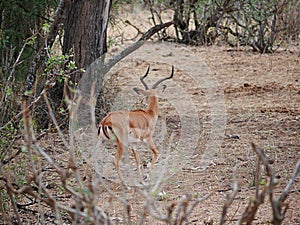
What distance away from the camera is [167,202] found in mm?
4719

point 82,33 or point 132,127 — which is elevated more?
point 82,33

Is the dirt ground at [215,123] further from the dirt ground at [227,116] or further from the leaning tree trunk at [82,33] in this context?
the leaning tree trunk at [82,33]

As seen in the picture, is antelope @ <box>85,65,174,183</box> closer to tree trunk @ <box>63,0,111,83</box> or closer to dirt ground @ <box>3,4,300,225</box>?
dirt ground @ <box>3,4,300,225</box>

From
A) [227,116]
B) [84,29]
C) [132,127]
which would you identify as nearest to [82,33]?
[84,29]

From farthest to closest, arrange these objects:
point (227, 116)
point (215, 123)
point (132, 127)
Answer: point (227, 116) < point (215, 123) < point (132, 127)

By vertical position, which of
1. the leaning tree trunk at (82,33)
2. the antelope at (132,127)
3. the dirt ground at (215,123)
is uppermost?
the leaning tree trunk at (82,33)

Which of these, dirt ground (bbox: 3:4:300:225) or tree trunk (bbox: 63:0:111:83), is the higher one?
tree trunk (bbox: 63:0:111:83)

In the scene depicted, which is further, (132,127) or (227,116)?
(227,116)

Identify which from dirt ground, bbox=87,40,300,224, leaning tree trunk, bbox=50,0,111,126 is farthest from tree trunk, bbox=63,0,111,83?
dirt ground, bbox=87,40,300,224

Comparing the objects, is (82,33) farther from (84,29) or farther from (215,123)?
(215,123)

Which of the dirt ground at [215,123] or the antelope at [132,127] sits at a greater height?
the antelope at [132,127]

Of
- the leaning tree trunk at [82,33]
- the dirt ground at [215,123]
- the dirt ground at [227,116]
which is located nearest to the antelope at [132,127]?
the dirt ground at [215,123]

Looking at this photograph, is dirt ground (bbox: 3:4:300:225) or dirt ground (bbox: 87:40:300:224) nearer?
dirt ground (bbox: 3:4:300:225)

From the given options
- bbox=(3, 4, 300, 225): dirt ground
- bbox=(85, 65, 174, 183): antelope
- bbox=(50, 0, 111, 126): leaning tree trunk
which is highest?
bbox=(50, 0, 111, 126): leaning tree trunk
